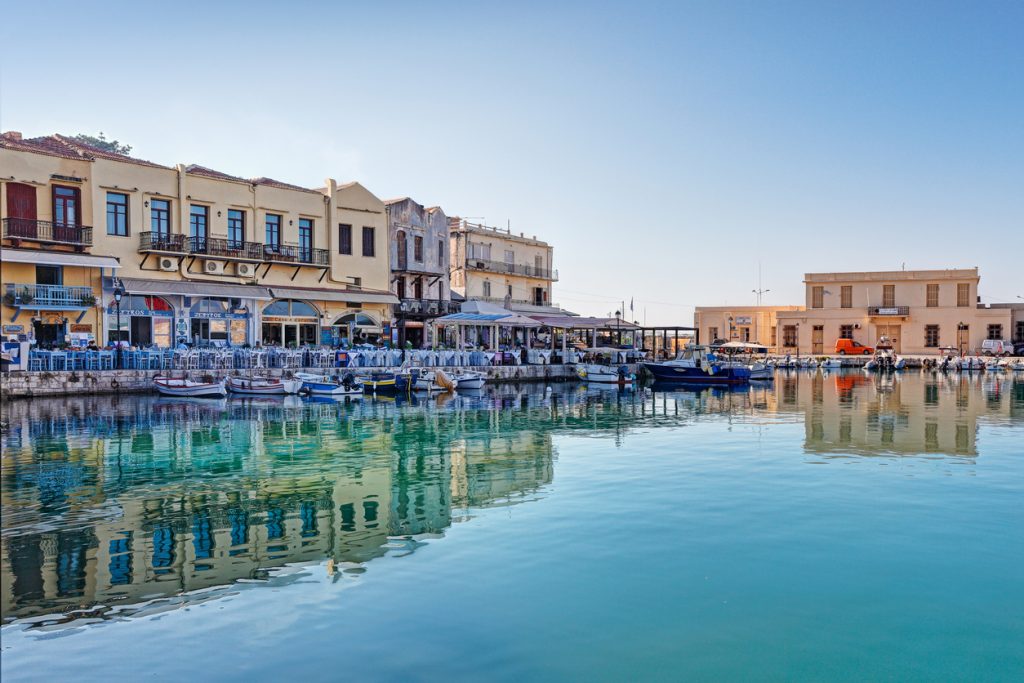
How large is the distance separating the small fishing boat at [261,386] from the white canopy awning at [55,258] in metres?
7.12

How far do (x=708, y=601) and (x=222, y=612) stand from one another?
504 cm

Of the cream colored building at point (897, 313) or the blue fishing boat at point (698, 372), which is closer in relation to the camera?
the blue fishing boat at point (698, 372)

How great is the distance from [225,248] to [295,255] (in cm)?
377

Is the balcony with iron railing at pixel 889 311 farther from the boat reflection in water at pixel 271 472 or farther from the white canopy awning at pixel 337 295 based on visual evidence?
the white canopy awning at pixel 337 295

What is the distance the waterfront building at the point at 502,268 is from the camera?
54188 millimetres

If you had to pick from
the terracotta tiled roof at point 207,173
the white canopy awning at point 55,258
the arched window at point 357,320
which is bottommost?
the arched window at point 357,320

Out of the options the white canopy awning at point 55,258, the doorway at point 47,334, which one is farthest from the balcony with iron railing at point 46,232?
the doorway at point 47,334

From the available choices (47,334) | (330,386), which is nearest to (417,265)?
(330,386)

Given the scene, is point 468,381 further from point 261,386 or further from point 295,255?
point 295,255

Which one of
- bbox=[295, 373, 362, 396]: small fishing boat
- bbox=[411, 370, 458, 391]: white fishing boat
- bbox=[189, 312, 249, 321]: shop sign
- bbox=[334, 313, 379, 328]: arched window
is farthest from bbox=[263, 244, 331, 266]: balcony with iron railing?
bbox=[411, 370, 458, 391]: white fishing boat

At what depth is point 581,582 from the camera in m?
9.13

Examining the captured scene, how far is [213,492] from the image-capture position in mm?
13578

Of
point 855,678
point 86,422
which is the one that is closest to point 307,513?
point 855,678

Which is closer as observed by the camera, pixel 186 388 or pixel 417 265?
pixel 186 388
